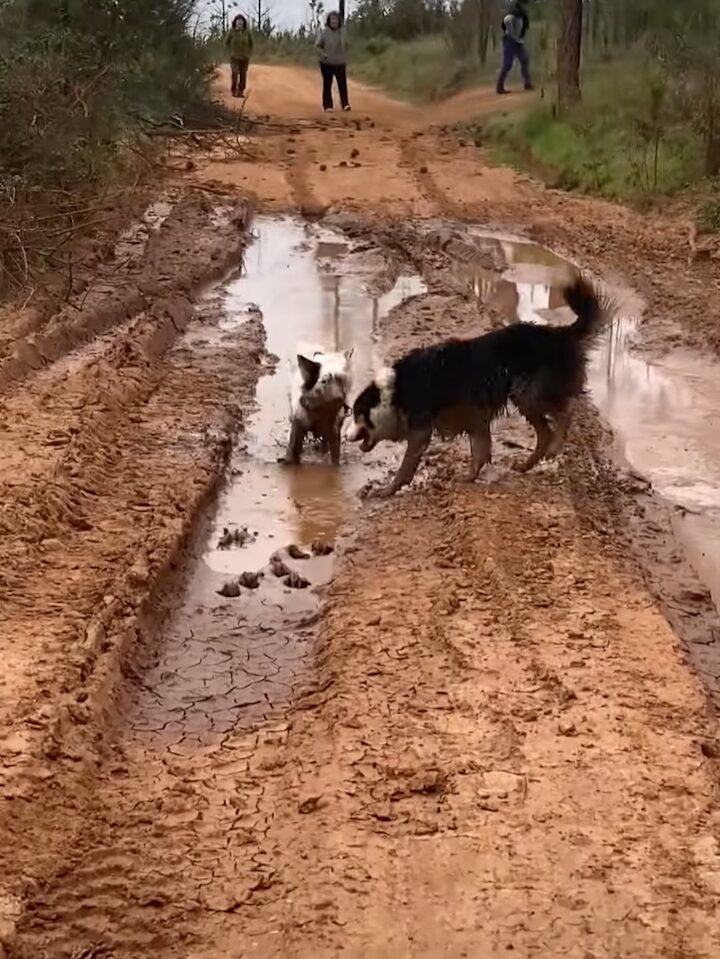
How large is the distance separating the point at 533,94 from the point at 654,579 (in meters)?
23.2

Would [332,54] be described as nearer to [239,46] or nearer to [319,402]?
[239,46]

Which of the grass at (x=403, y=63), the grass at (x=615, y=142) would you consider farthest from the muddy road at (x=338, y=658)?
the grass at (x=403, y=63)

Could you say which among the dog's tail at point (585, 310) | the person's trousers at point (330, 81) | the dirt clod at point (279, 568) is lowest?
the dirt clod at point (279, 568)

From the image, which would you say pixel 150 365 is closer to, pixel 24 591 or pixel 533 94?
pixel 24 591

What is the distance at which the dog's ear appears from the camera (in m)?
9.24

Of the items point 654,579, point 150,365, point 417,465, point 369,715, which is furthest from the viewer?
point 150,365

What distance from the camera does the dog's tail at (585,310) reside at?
8547mm

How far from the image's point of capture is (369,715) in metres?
5.67

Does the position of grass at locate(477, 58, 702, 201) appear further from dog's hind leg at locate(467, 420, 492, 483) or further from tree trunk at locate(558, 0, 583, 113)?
dog's hind leg at locate(467, 420, 492, 483)

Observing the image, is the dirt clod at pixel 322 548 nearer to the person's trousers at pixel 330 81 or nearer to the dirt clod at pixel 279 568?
the dirt clod at pixel 279 568

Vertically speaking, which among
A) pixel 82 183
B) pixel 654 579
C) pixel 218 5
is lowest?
pixel 654 579

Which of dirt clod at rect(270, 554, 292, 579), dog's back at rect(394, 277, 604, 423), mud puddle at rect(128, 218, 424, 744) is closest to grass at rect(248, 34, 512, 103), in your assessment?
mud puddle at rect(128, 218, 424, 744)

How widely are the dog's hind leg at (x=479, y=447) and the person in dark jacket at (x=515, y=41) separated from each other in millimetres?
21590

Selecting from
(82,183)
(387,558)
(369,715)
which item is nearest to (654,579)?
(387,558)
